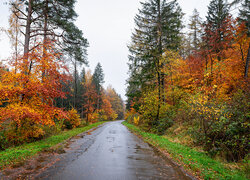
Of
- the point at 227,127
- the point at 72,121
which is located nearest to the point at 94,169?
the point at 227,127

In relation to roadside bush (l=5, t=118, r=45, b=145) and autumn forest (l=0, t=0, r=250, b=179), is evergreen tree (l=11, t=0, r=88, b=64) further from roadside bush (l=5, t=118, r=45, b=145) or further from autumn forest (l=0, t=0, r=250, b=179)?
roadside bush (l=5, t=118, r=45, b=145)

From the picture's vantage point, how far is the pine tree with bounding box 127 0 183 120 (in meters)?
16.0

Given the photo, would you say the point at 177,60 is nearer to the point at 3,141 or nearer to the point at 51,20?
the point at 51,20

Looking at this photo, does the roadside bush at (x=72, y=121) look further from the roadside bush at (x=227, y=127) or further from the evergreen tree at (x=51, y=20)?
the roadside bush at (x=227, y=127)

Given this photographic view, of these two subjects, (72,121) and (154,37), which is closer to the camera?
(154,37)

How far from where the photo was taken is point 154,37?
1627 cm

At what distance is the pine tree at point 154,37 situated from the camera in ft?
52.4

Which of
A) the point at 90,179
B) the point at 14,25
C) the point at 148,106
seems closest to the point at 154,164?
the point at 90,179

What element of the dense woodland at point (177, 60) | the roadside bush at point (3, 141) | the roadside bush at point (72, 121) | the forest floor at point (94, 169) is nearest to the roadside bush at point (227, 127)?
the dense woodland at point (177, 60)

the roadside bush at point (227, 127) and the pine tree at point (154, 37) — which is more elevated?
the pine tree at point (154, 37)

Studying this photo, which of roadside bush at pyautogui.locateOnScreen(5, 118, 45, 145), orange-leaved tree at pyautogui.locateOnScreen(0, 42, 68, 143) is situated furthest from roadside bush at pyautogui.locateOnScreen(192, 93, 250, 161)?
roadside bush at pyautogui.locateOnScreen(5, 118, 45, 145)

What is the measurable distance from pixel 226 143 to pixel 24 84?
34.9 feet

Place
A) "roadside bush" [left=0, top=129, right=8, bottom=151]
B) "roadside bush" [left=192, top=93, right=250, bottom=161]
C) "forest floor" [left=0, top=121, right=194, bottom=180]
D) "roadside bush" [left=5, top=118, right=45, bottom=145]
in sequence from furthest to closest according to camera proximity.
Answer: "roadside bush" [left=5, top=118, right=45, bottom=145], "roadside bush" [left=0, top=129, right=8, bottom=151], "roadside bush" [left=192, top=93, right=250, bottom=161], "forest floor" [left=0, top=121, right=194, bottom=180]

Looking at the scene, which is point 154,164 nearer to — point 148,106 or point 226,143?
point 226,143
